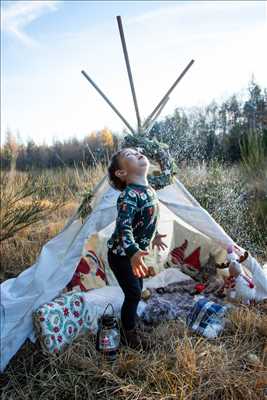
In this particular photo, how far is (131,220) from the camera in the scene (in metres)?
2.60

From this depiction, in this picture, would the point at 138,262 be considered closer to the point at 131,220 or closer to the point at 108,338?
the point at 131,220

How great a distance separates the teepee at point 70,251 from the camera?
115 inches

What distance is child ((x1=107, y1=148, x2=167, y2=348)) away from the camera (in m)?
2.65

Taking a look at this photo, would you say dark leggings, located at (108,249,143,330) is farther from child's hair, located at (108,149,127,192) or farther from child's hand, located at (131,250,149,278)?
child's hair, located at (108,149,127,192)

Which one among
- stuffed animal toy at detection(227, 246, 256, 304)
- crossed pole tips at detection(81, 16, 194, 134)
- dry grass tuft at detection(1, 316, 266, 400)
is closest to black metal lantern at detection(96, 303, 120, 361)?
dry grass tuft at detection(1, 316, 266, 400)

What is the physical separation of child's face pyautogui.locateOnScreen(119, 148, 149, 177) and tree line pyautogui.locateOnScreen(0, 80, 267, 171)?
361 cm

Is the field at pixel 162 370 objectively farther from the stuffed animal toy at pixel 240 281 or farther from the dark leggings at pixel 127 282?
the dark leggings at pixel 127 282

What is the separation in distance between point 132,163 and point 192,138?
6.22 metres

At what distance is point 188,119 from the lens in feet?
35.0

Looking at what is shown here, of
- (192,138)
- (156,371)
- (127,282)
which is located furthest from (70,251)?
(192,138)

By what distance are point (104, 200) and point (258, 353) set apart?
1505mm

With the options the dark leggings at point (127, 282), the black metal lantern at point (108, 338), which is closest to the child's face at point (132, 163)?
the dark leggings at point (127, 282)

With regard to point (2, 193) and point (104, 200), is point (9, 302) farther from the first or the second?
point (2, 193)

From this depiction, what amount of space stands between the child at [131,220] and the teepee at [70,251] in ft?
1.47
